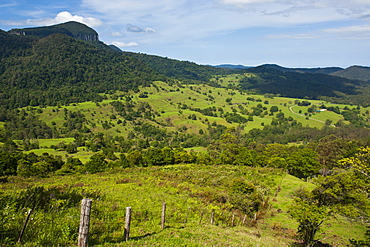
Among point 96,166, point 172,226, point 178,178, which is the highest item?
point 172,226

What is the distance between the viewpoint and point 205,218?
16.4 m

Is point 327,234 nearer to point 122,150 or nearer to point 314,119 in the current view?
point 122,150

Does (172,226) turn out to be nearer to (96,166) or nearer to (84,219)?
(84,219)

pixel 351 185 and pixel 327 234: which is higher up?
pixel 351 185

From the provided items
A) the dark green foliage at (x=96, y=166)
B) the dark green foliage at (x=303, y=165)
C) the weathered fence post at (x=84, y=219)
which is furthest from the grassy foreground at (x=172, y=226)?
the dark green foliage at (x=96, y=166)

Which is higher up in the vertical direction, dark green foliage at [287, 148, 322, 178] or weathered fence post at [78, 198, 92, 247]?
weathered fence post at [78, 198, 92, 247]

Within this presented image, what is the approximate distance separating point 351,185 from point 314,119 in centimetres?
20420

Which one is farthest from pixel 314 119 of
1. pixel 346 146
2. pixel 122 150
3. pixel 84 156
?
pixel 84 156

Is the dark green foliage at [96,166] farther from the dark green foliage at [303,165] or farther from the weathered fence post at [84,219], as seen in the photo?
the weathered fence post at [84,219]

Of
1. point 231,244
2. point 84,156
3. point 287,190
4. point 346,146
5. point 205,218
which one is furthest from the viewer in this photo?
point 84,156

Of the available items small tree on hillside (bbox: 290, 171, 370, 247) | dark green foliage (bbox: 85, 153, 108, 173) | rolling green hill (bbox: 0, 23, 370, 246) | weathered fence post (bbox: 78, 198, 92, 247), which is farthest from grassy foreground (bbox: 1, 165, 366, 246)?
dark green foliage (bbox: 85, 153, 108, 173)

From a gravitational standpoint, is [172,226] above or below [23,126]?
above

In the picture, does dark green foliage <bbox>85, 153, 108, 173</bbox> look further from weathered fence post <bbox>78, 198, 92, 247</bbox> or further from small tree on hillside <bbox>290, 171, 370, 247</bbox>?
weathered fence post <bbox>78, 198, 92, 247</bbox>

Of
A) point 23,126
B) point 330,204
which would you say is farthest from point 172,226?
point 23,126
